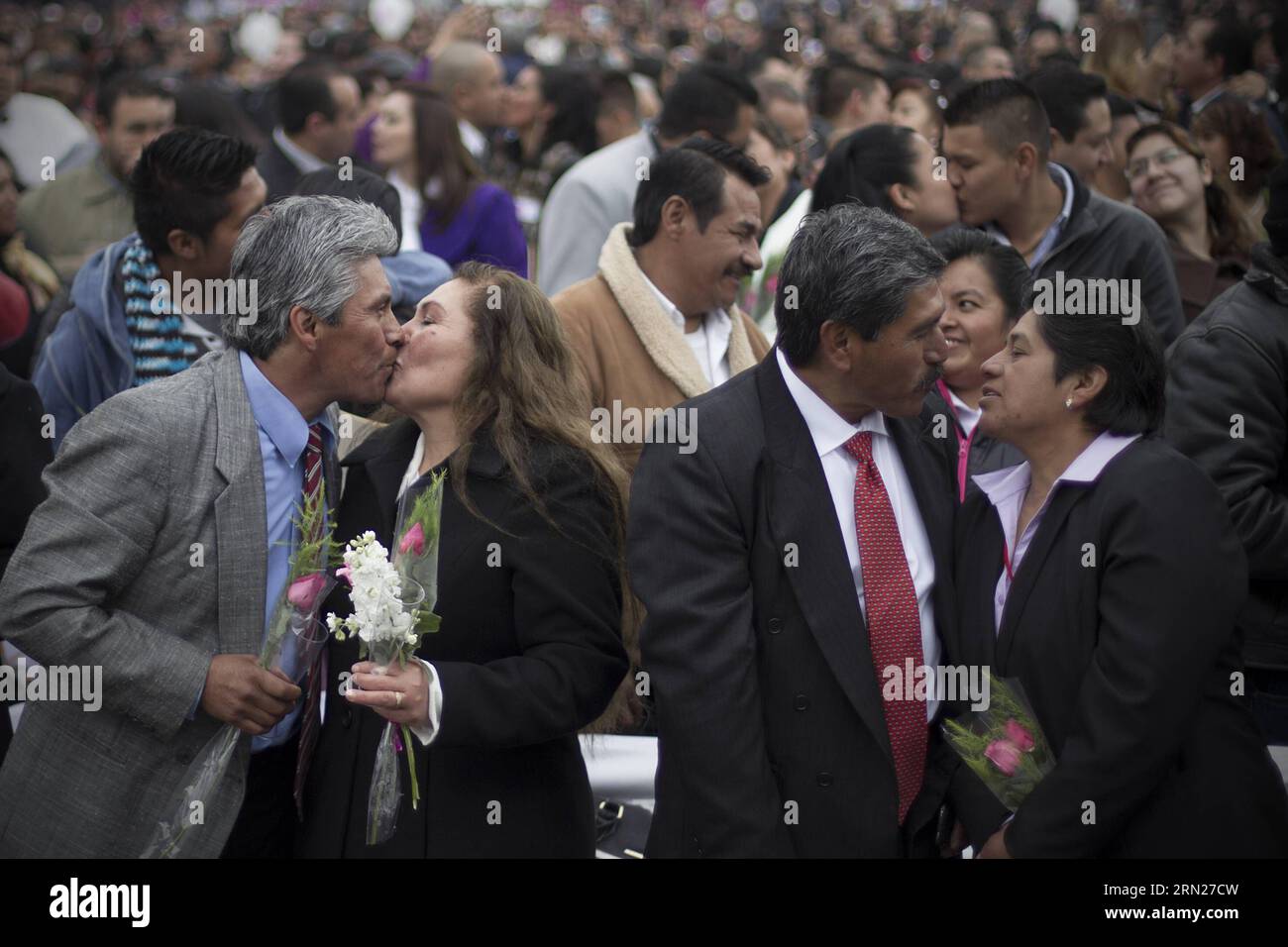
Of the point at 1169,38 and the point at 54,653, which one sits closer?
the point at 54,653

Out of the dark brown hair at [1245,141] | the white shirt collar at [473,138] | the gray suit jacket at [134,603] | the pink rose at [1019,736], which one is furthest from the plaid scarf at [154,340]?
the dark brown hair at [1245,141]

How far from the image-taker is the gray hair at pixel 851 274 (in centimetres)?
296

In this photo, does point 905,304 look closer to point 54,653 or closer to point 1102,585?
point 1102,585

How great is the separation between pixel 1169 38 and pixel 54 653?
9.09 metres

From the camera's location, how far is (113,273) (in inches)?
176

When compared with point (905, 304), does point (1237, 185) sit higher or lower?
higher

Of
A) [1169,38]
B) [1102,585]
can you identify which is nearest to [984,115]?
[1102,585]

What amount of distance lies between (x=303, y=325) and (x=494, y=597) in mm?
720

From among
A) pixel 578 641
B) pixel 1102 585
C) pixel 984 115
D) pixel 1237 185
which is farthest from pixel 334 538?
pixel 1237 185

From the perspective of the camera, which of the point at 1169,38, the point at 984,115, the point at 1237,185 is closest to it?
the point at 984,115

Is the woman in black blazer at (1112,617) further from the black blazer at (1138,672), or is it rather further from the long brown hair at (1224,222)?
the long brown hair at (1224,222)

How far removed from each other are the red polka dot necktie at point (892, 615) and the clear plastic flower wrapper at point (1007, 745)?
5.6 inches

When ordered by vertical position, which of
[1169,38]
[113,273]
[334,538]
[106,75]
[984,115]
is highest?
[106,75]

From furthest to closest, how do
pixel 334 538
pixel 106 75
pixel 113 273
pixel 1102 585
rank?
pixel 106 75, pixel 113 273, pixel 334 538, pixel 1102 585
